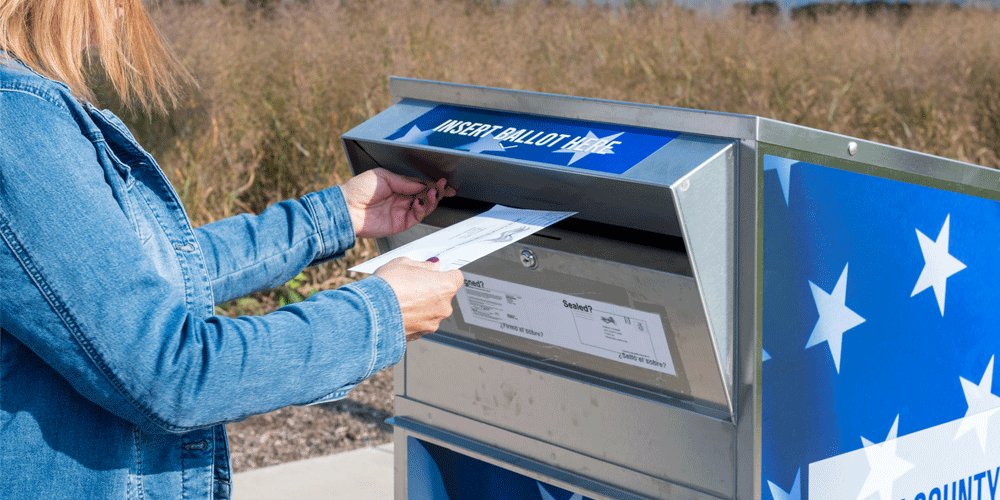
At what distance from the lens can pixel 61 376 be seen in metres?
1.19

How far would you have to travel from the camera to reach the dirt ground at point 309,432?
3.56 meters

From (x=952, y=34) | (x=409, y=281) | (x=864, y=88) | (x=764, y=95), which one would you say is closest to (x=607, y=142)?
(x=409, y=281)

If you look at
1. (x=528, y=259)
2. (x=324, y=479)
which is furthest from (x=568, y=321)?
(x=324, y=479)

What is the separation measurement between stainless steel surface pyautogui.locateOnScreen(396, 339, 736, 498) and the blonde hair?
32.9 inches

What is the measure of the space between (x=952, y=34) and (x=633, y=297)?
6.29 metres

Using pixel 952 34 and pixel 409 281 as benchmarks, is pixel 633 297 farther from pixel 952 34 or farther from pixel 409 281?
pixel 952 34

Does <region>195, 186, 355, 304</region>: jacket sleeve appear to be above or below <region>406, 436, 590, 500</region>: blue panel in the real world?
above

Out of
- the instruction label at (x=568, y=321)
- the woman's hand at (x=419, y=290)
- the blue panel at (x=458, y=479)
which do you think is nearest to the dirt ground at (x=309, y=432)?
the blue panel at (x=458, y=479)

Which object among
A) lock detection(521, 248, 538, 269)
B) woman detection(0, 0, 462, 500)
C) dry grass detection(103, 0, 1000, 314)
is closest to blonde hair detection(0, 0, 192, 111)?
woman detection(0, 0, 462, 500)

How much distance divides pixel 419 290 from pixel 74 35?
0.56 meters

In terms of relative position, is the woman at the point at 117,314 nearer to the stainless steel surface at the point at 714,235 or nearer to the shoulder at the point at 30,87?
the shoulder at the point at 30,87

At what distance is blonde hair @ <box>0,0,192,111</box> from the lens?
1.15 m

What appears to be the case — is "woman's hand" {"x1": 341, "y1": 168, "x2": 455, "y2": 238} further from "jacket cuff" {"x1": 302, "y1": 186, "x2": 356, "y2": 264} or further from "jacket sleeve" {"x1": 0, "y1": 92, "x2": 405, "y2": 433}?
"jacket sleeve" {"x1": 0, "y1": 92, "x2": 405, "y2": 433}

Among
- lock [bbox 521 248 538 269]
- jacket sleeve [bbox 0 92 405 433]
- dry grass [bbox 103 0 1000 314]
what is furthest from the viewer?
dry grass [bbox 103 0 1000 314]
